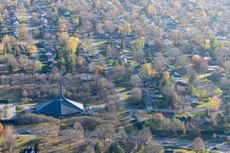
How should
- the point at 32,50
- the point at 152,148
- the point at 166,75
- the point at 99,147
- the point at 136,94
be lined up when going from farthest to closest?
1. the point at 32,50
2. the point at 166,75
3. the point at 136,94
4. the point at 152,148
5. the point at 99,147

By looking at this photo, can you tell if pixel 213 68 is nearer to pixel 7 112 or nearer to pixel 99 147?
pixel 7 112

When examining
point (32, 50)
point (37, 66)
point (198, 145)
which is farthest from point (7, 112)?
point (32, 50)

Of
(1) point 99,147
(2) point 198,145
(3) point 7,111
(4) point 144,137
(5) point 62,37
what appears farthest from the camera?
(5) point 62,37

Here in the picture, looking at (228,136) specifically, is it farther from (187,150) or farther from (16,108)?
(16,108)

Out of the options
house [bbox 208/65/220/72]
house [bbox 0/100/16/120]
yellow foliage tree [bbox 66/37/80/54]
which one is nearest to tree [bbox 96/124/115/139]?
house [bbox 0/100/16/120]

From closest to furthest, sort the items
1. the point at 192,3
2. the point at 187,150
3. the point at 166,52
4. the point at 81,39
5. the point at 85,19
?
the point at 187,150 → the point at 166,52 → the point at 81,39 → the point at 85,19 → the point at 192,3

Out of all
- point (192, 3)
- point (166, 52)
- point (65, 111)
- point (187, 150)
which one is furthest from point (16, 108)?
point (192, 3)
